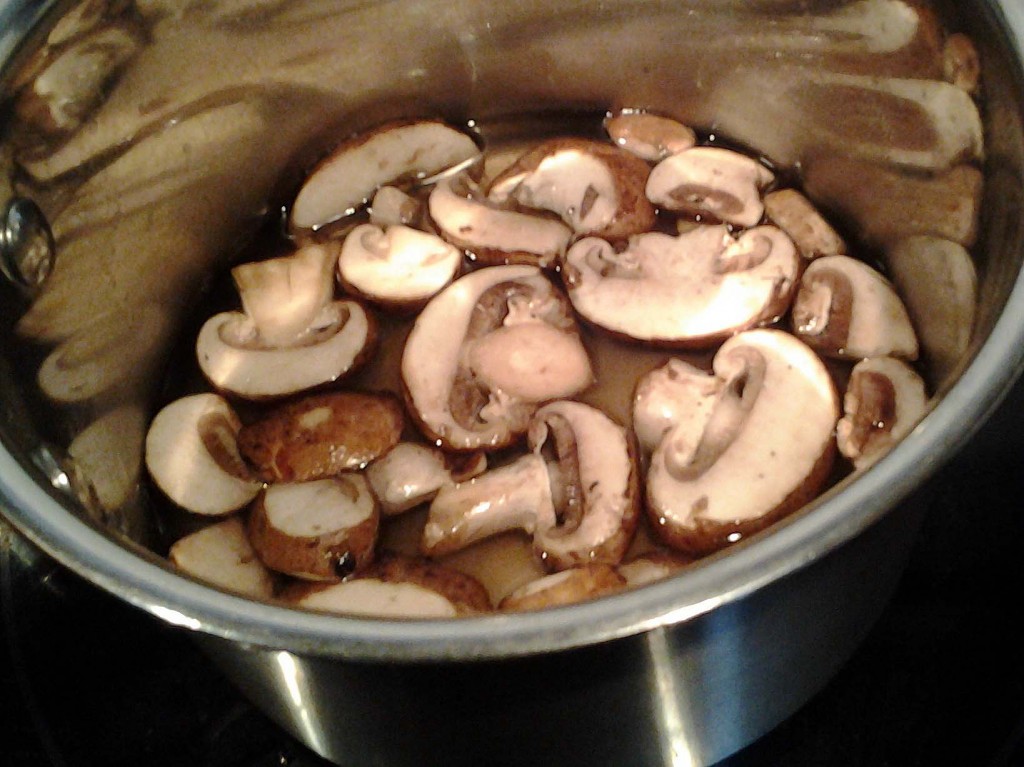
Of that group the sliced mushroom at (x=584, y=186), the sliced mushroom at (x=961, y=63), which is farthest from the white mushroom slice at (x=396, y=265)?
the sliced mushroom at (x=961, y=63)

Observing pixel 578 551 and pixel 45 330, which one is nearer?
pixel 578 551

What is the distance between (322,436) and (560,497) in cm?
28

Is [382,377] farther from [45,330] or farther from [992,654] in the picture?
[992,654]

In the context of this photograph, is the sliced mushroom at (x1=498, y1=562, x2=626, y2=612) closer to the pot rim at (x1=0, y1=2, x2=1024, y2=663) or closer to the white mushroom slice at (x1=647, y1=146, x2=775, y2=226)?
the pot rim at (x1=0, y1=2, x2=1024, y2=663)

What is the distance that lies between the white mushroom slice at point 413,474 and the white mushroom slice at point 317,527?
2cm

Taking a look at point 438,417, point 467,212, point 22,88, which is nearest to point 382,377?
point 438,417

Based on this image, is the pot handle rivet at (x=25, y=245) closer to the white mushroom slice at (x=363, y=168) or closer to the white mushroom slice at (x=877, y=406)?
the white mushroom slice at (x=363, y=168)

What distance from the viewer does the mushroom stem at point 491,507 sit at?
1.08m

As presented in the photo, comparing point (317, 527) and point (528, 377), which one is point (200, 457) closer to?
point (317, 527)

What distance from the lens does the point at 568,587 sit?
96cm

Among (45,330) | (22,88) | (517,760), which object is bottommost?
(517,760)

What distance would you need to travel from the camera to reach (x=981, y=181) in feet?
3.39

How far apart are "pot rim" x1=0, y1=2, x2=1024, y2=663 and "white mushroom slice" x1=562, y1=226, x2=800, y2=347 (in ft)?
1.60

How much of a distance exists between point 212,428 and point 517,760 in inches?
21.9
